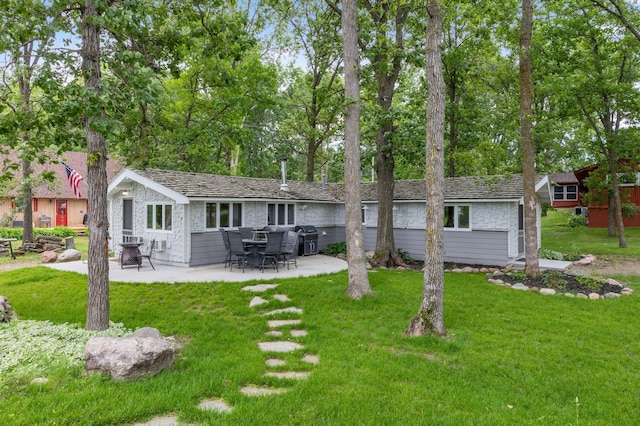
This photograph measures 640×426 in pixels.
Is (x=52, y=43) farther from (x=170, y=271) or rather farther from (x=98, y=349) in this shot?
(x=170, y=271)

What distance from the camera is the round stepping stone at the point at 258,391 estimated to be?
3.66 meters

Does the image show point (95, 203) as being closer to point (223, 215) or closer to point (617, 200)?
point (223, 215)

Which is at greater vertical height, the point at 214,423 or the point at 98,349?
the point at 98,349

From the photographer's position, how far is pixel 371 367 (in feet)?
14.3

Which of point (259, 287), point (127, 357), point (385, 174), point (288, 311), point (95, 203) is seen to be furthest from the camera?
point (385, 174)

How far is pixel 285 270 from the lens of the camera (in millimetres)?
10906

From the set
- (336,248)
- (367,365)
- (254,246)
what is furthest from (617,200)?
(367,365)

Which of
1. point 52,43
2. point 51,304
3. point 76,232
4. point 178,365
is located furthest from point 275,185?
point 76,232

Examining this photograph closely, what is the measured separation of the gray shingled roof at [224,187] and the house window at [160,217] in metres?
0.90

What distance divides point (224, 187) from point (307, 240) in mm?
3815

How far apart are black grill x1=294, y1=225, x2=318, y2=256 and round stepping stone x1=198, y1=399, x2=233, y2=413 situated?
10.6m

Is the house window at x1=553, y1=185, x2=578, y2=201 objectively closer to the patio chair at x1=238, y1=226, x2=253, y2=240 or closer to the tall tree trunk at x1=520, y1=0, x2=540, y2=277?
the tall tree trunk at x1=520, y1=0, x2=540, y2=277

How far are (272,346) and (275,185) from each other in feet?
36.0

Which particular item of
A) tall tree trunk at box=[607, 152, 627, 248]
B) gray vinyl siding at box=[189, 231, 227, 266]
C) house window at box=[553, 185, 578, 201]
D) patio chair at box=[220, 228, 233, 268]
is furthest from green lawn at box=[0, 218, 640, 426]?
house window at box=[553, 185, 578, 201]
